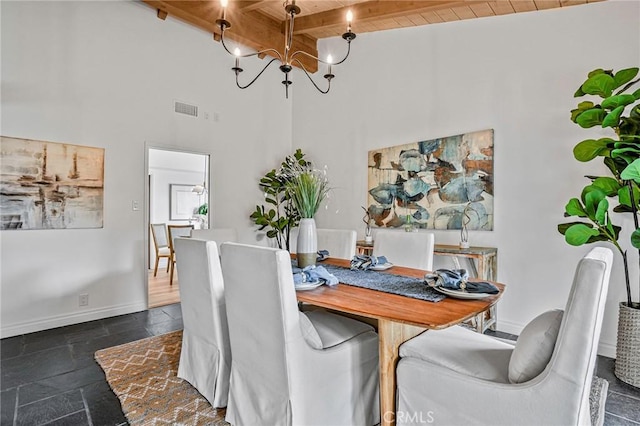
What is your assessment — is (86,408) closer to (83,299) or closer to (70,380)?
(70,380)

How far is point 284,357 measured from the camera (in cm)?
146

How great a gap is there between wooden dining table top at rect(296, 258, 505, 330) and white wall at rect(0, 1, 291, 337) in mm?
3020

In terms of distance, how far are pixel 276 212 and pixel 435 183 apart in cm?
259

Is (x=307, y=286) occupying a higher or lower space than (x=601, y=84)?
lower

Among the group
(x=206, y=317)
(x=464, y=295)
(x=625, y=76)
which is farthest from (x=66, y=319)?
(x=625, y=76)

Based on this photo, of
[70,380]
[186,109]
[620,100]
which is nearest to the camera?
[620,100]

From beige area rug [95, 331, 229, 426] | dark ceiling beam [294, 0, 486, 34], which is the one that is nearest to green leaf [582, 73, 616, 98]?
dark ceiling beam [294, 0, 486, 34]

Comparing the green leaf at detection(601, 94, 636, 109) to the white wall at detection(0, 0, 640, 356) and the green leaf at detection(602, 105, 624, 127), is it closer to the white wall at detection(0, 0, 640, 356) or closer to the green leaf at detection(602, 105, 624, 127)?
the green leaf at detection(602, 105, 624, 127)

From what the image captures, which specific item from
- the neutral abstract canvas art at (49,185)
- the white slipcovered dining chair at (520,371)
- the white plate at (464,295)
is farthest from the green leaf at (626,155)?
the neutral abstract canvas art at (49,185)

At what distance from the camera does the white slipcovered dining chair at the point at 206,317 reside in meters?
1.92

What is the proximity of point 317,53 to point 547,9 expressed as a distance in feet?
10.4

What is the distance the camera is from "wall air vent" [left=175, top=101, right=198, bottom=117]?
4219 mm

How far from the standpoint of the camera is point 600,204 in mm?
2178

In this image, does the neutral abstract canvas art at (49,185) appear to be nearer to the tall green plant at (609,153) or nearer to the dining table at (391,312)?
the dining table at (391,312)
